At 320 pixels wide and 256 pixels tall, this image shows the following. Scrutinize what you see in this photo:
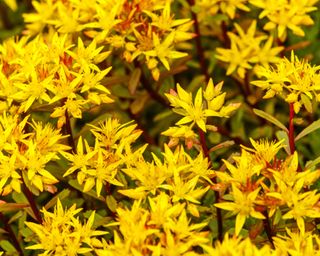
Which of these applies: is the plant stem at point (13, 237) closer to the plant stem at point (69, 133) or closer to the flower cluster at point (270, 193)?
the plant stem at point (69, 133)

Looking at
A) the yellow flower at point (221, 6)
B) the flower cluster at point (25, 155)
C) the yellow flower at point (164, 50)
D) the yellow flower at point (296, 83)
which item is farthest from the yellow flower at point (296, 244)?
the yellow flower at point (221, 6)

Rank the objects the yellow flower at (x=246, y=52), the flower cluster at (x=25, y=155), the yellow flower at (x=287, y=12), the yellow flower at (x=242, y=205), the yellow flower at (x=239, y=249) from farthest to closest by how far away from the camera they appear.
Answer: the yellow flower at (x=246, y=52) < the yellow flower at (x=287, y=12) < the flower cluster at (x=25, y=155) < the yellow flower at (x=242, y=205) < the yellow flower at (x=239, y=249)

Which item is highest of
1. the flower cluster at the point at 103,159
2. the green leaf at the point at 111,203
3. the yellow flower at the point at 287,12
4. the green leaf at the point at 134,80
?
the yellow flower at the point at 287,12

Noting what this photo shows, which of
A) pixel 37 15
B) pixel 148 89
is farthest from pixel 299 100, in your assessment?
pixel 37 15

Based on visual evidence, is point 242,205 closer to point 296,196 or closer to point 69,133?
point 296,196

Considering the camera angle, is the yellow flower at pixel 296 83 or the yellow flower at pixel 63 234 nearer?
the yellow flower at pixel 63 234

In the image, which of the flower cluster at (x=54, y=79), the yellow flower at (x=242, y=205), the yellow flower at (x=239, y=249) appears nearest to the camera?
the yellow flower at (x=239, y=249)

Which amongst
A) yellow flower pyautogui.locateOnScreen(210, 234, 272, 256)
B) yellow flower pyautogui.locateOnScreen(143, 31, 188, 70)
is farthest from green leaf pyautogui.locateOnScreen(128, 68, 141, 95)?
yellow flower pyautogui.locateOnScreen(210, 234, 272, 256)
